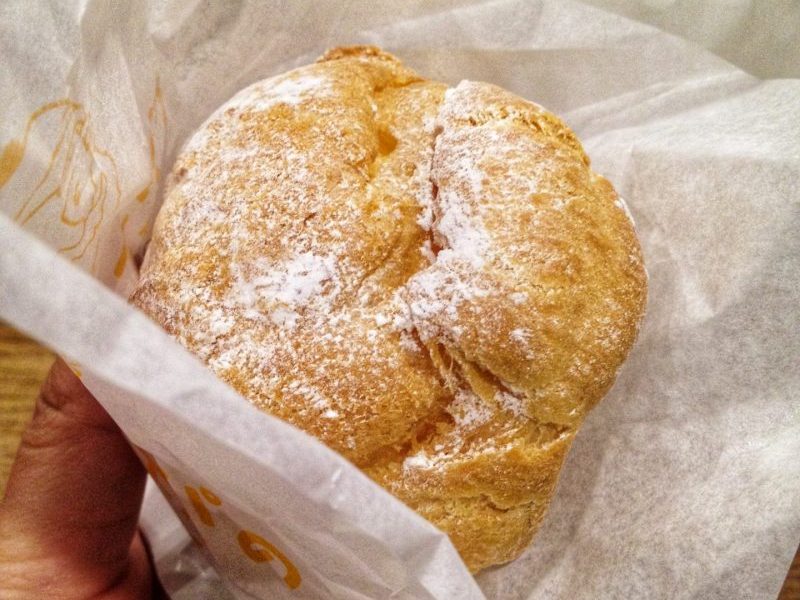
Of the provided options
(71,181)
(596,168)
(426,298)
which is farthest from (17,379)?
(596,168)

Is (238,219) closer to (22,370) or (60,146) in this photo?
(60,146)

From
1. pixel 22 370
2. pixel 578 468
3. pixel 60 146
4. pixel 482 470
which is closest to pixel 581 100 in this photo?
pixel 578 468

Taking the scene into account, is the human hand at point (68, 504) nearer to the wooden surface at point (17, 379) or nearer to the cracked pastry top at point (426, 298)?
the wooden surface at point (17, 379)

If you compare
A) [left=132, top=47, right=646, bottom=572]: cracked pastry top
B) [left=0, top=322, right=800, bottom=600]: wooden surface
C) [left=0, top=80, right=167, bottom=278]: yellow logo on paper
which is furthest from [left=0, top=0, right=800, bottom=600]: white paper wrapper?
[left=0, top=322, right=800, bottom=600]: wooden surface

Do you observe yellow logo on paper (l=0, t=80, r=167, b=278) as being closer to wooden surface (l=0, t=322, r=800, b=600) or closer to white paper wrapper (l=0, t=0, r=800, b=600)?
white paper wrapper (l=0, t=0, r=800, b=600)

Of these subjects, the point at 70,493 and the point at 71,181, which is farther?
the point at 70,493

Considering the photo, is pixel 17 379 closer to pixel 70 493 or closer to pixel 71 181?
pixel 70 493
